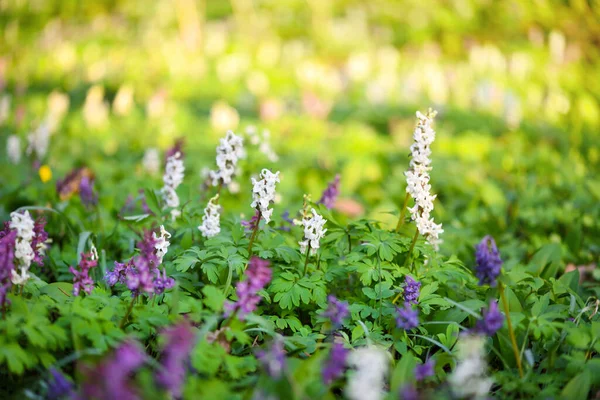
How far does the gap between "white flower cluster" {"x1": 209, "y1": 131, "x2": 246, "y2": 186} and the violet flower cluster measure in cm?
78

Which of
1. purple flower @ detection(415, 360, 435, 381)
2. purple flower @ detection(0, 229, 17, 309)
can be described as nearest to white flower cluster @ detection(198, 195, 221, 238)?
purple flower @ detection(0, 229, 17, 309)

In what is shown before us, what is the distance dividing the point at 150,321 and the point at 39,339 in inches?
13.0

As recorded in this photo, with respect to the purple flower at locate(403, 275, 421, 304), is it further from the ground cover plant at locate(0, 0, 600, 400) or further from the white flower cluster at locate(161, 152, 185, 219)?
the white flower cluster at locate(161, 152, 185, 219)

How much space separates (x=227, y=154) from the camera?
2.32 metres

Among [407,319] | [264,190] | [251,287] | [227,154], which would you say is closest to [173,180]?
[227,154]

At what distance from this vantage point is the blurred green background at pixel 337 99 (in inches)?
156

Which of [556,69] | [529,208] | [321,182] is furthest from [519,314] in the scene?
[556,69]

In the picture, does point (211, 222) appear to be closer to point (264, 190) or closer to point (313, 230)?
point (264, 190)

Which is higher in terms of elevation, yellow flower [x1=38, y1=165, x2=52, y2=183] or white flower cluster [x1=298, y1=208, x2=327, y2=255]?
white flower cluster [x1=298, y1=208, x2=327, y2=255]

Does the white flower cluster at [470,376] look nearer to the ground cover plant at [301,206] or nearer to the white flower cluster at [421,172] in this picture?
the ground cover plant at [301,206]

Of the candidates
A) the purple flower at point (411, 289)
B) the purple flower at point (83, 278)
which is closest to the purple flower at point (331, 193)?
the purple flower at point (411, 289)

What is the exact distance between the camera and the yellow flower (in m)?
3.67

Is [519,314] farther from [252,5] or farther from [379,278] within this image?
[252,5]

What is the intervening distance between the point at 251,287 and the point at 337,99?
5.84 metres
